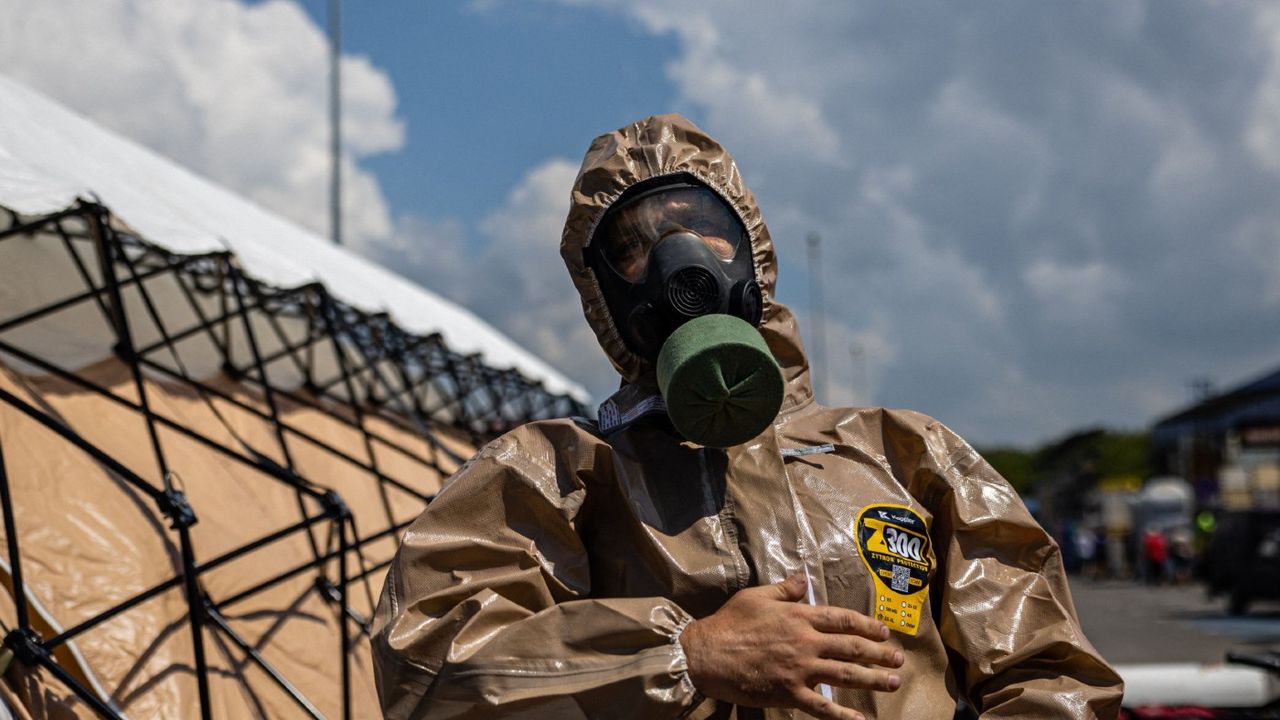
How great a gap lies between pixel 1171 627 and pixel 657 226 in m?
15.7

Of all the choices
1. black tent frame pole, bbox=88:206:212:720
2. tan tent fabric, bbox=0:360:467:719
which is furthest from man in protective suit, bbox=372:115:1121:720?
tan tent fabric, bbox=0:360:467:719

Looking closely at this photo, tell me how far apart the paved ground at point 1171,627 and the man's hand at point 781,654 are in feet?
35.6

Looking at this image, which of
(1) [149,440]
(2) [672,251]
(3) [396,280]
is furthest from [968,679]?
(3) [396,280]

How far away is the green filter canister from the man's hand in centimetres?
26

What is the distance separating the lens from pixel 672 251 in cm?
191

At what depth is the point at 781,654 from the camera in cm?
162

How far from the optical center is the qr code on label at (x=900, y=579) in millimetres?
1884

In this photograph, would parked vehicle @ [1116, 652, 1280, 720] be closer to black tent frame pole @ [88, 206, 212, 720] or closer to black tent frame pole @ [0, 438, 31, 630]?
black tent frame pole @ [88, 206, 212, 720]

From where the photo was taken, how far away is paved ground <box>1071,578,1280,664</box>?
12383 millimetres

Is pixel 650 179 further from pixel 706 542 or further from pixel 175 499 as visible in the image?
pixel 175 499

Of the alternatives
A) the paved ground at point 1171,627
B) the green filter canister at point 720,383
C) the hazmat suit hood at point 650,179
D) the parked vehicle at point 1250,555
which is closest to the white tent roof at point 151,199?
the hazmat suit hood at point 650,179

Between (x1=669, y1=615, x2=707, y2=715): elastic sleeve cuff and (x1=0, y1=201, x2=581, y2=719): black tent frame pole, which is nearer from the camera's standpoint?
(x1=669, y1=615, x2=707, y2=715): elastic sleeve cuff

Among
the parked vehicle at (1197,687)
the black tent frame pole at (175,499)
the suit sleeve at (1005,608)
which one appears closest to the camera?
the suit sleeve at (1005,608)

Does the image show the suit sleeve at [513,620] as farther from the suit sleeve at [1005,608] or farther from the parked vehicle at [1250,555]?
the parked vehicle at [1250,555]
